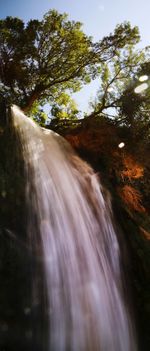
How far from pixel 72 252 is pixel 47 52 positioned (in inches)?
473

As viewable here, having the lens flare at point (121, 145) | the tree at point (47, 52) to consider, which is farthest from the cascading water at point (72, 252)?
the tree at point (47, 52)

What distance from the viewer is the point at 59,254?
6332 millimetres

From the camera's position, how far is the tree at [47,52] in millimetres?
14555

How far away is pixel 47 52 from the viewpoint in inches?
607

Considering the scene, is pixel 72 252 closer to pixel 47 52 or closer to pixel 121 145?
pixel 121 145

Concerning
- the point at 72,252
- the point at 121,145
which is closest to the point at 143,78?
the point at 121,145

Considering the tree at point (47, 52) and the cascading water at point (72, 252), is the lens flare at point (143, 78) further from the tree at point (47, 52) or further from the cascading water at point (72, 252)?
the cascading water at point (72, 252)

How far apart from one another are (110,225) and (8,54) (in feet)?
33.7

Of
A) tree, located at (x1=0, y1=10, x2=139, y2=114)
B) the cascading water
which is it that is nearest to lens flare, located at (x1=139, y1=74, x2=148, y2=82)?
tree, located at (x1=0, y1=10, x2=139, y2=114)

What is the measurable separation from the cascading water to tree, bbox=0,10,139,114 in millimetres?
6833

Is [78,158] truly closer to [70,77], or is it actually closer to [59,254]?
[59,254]

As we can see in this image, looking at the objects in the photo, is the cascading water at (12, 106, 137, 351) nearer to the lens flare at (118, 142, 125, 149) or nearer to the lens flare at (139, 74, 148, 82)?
the lens flare at (118, 142, 125, 149)

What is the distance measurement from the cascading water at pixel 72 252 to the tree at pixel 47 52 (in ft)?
22.4

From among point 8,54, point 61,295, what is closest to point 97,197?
point 61,295
